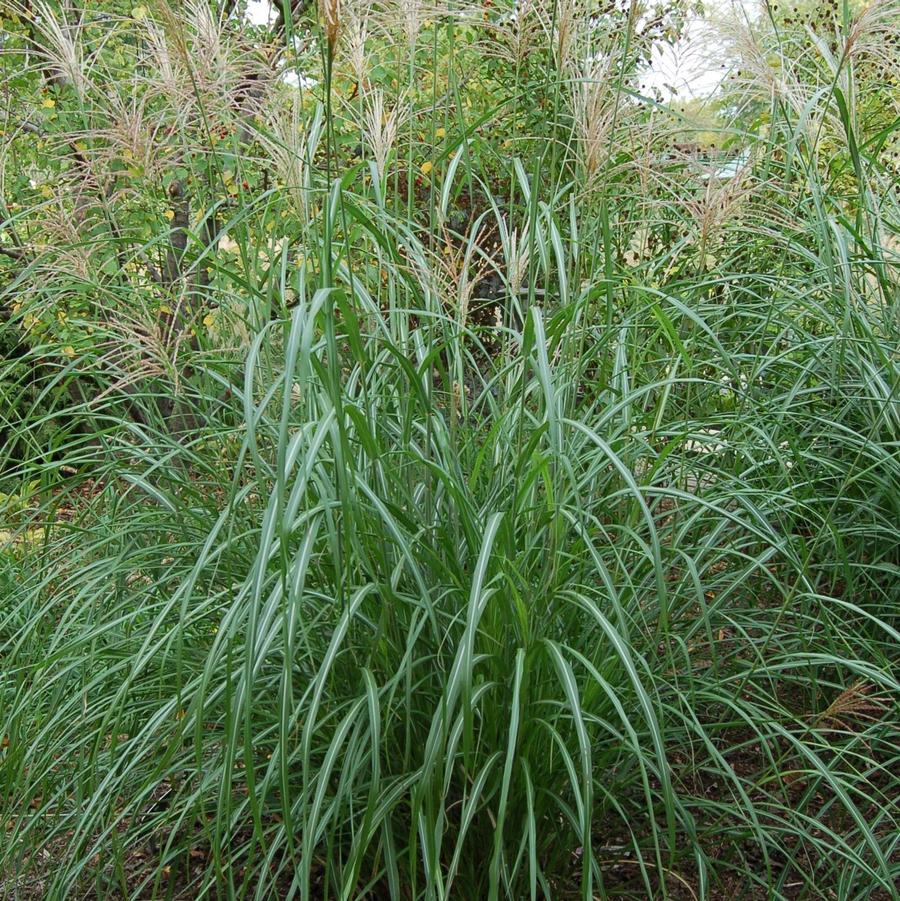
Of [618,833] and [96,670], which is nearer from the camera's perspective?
[618,833]

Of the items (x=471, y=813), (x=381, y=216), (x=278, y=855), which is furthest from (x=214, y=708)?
(x=381, y=216)

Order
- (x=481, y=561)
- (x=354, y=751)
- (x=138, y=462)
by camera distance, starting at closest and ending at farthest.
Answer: (x=481, y=561)
(x=354, y=751)
(x=138, y=462)

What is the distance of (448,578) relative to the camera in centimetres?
239

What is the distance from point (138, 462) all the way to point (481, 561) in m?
1.60

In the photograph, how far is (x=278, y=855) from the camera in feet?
9.08

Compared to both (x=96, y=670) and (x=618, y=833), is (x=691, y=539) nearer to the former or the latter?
(x=618, y=833)

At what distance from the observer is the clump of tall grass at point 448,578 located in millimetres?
2158

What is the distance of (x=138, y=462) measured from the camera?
3295mm

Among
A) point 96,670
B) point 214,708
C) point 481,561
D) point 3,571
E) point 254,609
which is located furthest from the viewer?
point 3,571

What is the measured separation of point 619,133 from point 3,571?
2333 millimetres

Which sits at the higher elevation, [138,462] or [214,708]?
[138,462]

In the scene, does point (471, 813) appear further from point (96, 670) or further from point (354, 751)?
point (96, 670)

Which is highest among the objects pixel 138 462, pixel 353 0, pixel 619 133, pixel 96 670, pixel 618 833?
pixel 353 0

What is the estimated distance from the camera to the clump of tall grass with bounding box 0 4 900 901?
7.08 ft
